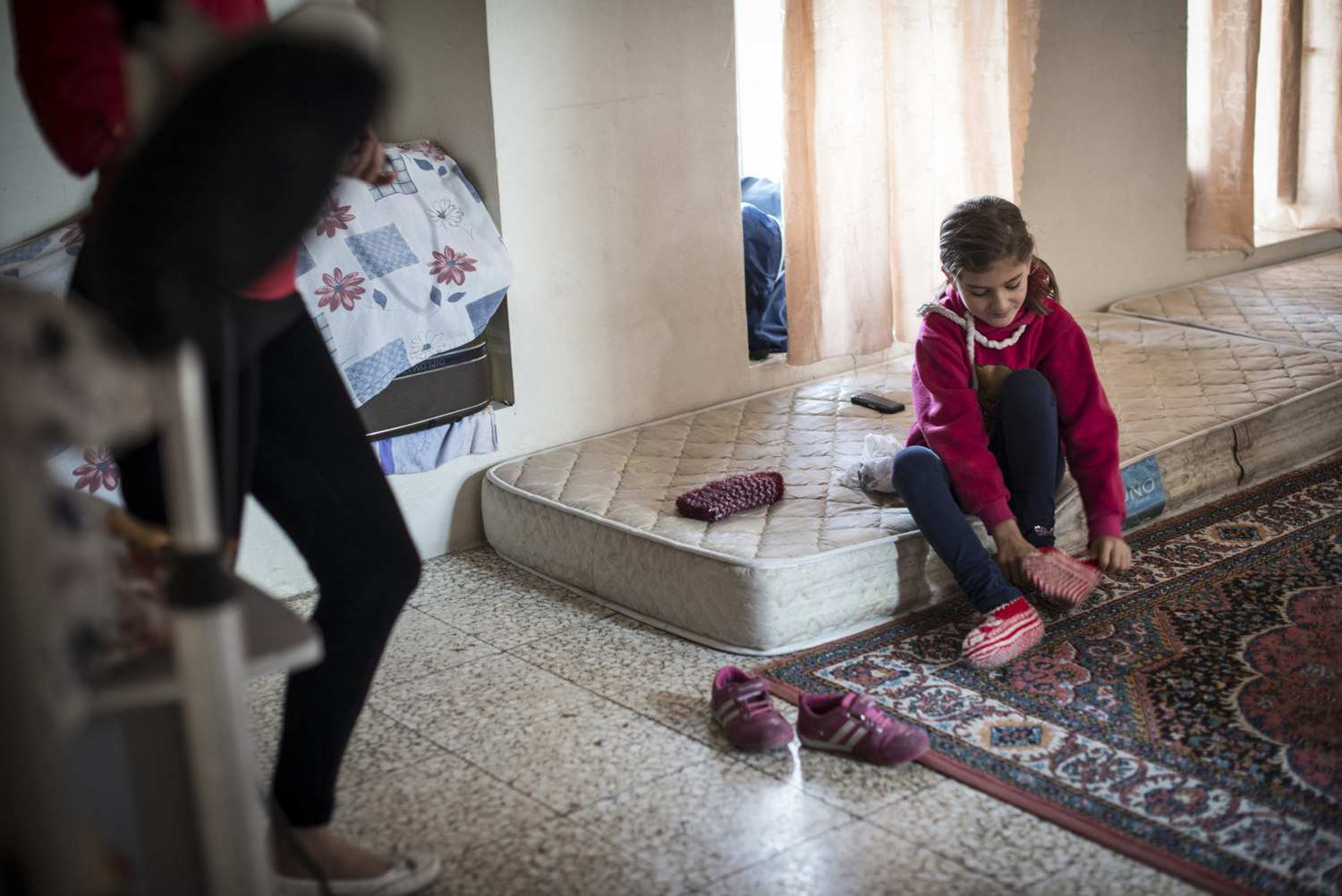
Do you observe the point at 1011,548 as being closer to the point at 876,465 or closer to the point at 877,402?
the point at 876,465

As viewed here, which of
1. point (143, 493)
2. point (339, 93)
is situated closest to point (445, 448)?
point (143, 493)

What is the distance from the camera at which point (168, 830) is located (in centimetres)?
92

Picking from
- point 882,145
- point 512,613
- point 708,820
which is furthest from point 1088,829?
point 882,145

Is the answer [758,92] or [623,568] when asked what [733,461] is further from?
[758,92]

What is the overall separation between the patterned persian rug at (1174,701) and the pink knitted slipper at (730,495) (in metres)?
0.31

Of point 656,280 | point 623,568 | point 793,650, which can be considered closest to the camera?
point 793,650

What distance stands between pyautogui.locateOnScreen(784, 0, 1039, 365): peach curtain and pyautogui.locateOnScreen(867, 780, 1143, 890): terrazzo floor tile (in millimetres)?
1461

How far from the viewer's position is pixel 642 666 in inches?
73.0

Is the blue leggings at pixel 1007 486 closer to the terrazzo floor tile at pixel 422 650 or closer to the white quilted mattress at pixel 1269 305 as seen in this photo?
the terrazzo floor tile at pixel 422 650

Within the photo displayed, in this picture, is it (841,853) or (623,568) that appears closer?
(841,853)

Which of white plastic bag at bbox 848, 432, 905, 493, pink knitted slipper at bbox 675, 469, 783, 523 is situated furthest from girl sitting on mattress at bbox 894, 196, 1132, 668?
pink knitted slipper at bbox 675, 469, 783, 523

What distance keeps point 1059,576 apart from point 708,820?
0.77 meters

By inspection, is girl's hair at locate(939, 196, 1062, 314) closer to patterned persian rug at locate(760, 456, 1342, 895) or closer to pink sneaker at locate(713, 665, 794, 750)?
patterned persian rug at locate(760, 456, 1342, 895)

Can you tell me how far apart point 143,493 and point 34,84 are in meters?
0.38
